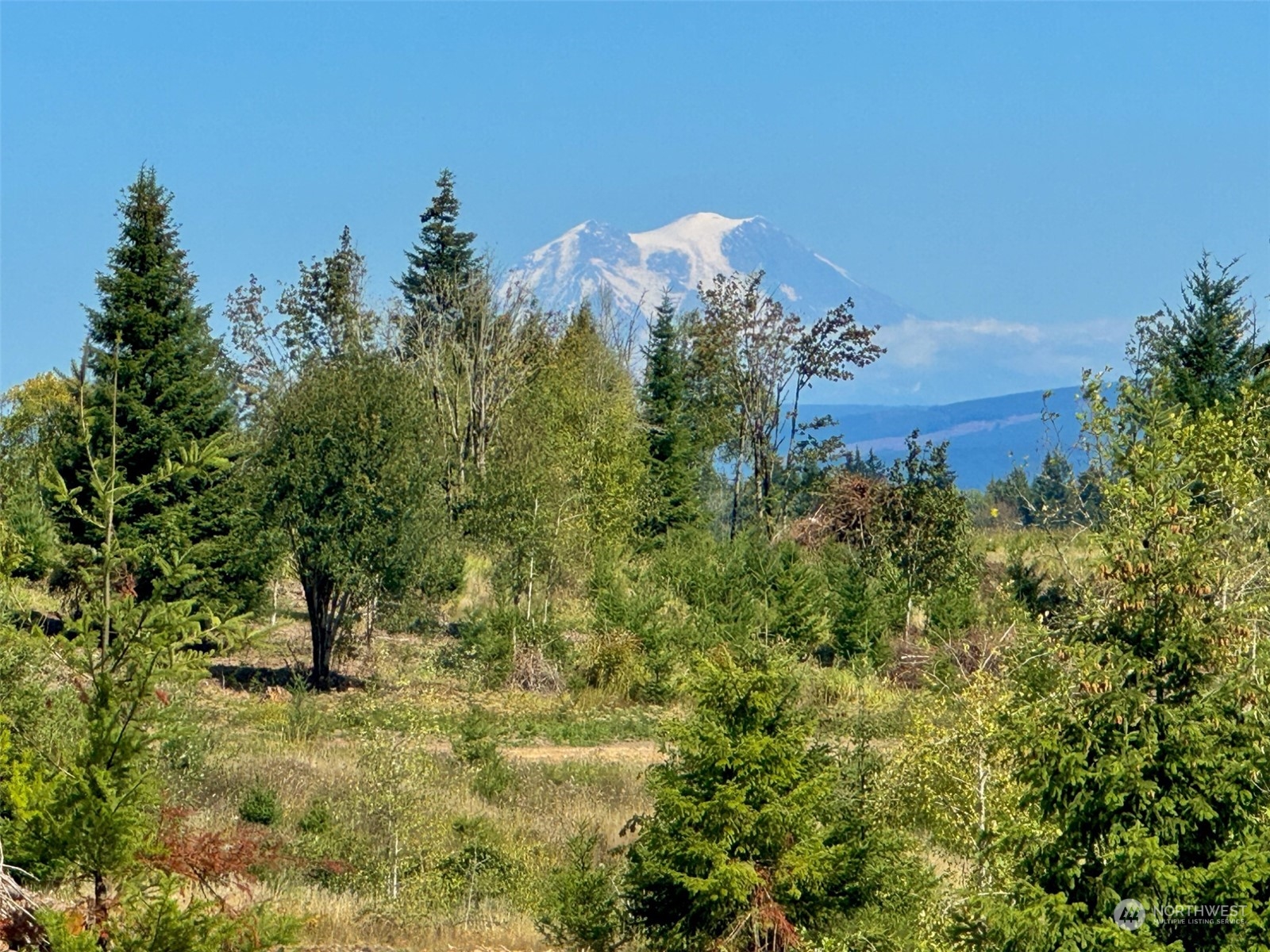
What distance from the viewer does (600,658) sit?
29000 millimetres

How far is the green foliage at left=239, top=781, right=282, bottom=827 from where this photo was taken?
17.5m

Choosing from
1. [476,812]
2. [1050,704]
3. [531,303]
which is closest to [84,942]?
[1050,704]

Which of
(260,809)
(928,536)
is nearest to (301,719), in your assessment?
(260,809)

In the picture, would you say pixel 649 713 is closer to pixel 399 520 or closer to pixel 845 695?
pixel 845 695

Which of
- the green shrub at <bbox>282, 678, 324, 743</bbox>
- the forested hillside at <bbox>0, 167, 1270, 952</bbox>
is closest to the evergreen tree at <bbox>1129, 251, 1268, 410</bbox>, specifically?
the forested hillside at <bbox>0, 167, 1270, 952</bbox>

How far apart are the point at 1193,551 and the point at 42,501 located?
28.4 m

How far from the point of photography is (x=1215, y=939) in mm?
6898

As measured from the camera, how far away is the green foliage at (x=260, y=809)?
1745 centimetres

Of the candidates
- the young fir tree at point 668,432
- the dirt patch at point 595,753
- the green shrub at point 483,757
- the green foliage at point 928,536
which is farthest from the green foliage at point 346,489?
the young fir tree at point 668,432

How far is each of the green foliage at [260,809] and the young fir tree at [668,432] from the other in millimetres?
28276

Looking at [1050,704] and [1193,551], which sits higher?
[1193,551]

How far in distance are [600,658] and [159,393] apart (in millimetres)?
10467

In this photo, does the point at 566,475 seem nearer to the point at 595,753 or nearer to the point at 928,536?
the point at 928,536

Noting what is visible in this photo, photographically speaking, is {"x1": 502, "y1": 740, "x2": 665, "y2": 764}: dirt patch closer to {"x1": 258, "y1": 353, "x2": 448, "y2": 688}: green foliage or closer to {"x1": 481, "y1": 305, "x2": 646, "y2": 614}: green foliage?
{"x1": 258, "y1": 353, "x2": 448, "y2": 688}: green foliage
